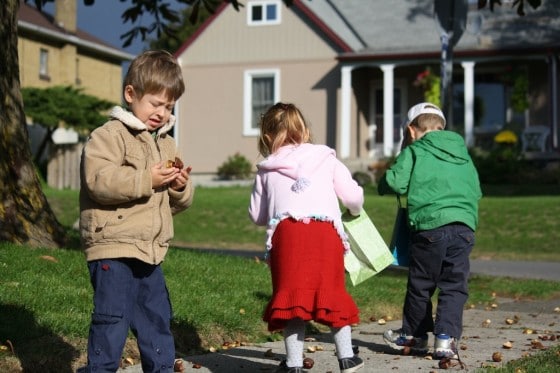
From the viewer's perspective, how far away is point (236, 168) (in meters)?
29.3

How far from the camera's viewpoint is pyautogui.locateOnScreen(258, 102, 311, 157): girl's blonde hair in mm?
5531

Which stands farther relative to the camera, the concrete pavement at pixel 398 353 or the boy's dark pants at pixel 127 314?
the concrete pavement at pixel 398 353

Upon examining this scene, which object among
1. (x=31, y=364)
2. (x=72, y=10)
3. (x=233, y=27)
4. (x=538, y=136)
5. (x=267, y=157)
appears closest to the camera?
(x=31, y=364)

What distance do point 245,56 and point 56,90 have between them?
564 centimetres

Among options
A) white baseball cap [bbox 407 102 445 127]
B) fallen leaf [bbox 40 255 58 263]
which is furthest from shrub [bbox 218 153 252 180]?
white baseball cap [bbox 407 102 445 127]

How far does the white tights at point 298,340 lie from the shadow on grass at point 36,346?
1.15 metres

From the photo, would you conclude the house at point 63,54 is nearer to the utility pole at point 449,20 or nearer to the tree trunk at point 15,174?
the utility pole at point 449,20

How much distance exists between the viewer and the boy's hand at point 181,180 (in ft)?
15.2

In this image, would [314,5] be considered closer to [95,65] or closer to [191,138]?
[191,138]

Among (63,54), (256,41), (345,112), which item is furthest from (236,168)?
(63,54)

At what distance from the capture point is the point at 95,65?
42219 mm

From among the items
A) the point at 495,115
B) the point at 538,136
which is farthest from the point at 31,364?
the point at 495,115

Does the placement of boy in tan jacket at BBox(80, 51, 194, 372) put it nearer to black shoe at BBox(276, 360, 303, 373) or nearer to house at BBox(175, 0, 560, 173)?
black shoe at BBox(276, 360, 303, 373)

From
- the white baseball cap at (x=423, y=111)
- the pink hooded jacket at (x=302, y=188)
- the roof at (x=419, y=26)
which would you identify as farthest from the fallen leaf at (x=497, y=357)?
the roof at (x=419, y=26)
